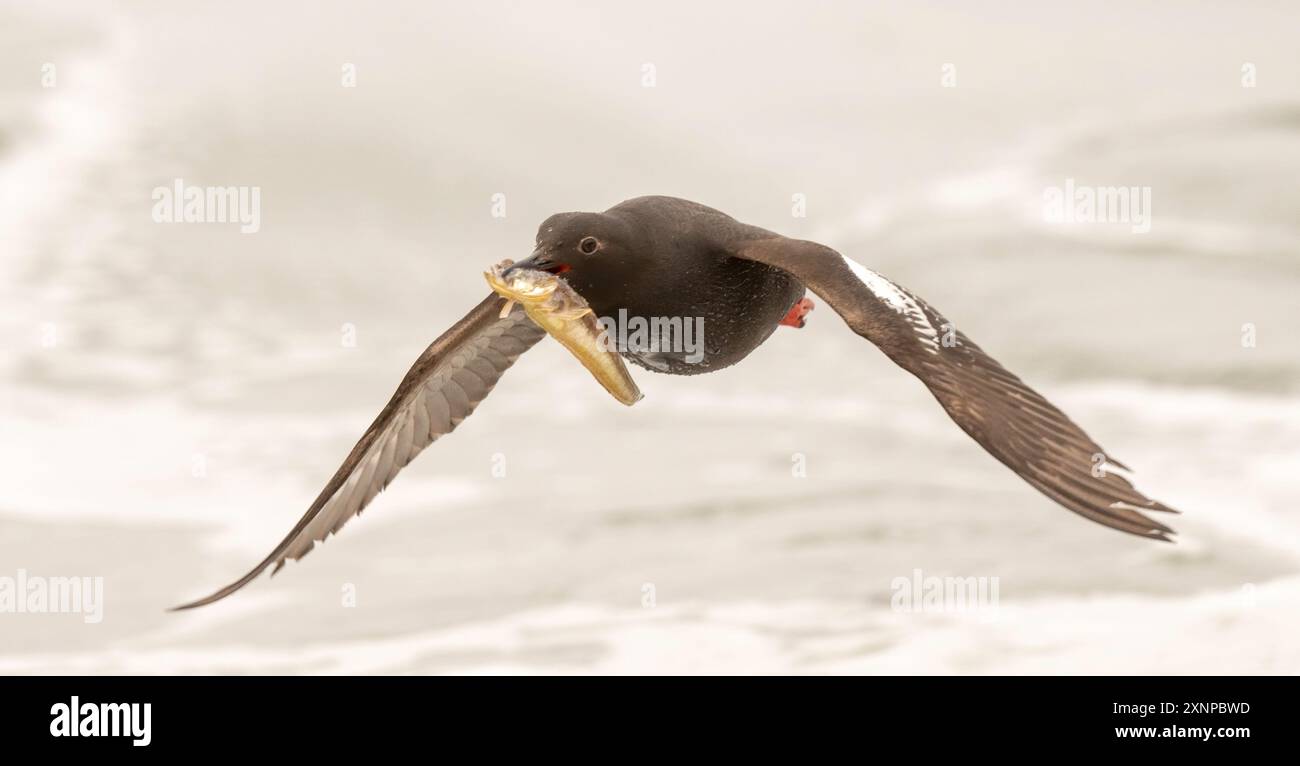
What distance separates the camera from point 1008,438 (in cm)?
653

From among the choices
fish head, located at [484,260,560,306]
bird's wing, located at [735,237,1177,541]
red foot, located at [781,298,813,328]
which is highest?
red foot, located at [781,298,813,328]

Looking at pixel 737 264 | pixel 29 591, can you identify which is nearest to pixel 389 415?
pixel 737 264

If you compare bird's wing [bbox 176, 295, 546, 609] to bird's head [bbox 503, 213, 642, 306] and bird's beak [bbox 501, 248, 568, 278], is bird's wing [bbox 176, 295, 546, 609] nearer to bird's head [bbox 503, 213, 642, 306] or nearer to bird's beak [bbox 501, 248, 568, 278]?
bird's head [bbox 503, 213, 642, 306]

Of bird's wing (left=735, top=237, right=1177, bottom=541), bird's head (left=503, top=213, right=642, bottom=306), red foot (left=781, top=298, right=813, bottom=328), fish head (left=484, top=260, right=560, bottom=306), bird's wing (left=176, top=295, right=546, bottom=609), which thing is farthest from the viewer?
bird's wing (left=176, top=295, right=546, bottom=609)

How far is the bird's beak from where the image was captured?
275 inches

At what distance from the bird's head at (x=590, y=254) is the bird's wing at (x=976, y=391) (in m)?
0.61

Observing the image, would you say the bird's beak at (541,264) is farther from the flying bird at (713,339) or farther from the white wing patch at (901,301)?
the white wing patch at (901,301)

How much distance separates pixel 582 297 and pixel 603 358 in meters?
0.37

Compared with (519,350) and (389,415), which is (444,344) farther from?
(519,350)

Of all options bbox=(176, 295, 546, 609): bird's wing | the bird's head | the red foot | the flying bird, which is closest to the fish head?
the flying bird

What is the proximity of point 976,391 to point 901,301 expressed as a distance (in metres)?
0.61

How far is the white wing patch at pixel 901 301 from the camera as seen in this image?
6945mm

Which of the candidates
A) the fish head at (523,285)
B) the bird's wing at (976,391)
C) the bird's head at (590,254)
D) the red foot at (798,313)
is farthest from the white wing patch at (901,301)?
the fish head at (523,285)

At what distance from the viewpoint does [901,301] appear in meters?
7.20
